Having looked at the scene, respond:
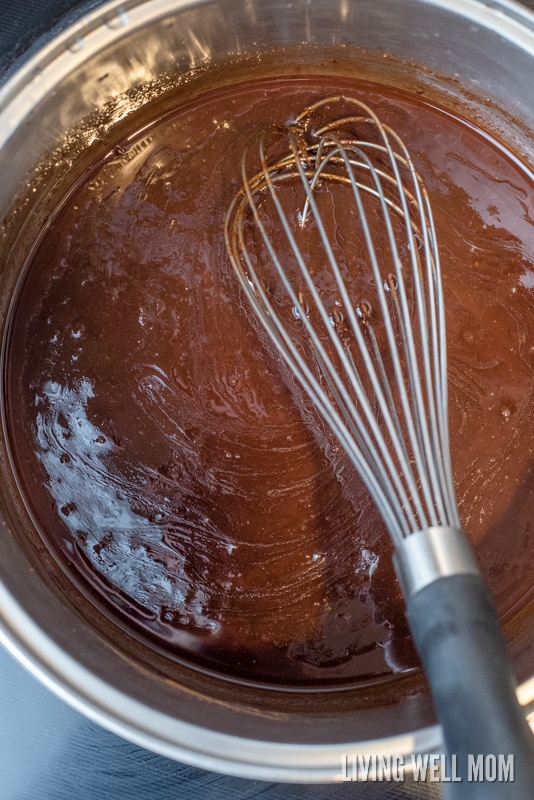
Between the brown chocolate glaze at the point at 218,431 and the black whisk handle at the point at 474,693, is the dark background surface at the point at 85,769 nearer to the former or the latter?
the brown chocolate glaze at the point at 218,431

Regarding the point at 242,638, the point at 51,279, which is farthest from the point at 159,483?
the point at 51,279

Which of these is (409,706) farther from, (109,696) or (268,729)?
(109,696)

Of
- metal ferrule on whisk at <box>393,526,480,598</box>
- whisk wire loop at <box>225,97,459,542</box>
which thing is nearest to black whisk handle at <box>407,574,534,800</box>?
metal ferrule on whisk at <box>393,526,480,598</box>

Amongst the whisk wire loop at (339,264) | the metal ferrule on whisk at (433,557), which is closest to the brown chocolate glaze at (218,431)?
the whisk wire loop at (339,264)

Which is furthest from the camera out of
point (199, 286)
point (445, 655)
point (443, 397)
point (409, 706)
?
point (199, 286)

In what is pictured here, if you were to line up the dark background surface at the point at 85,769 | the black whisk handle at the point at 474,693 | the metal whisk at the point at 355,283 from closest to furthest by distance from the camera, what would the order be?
the black whisk handle at the point at 474,693
the metal whisk at the point at 355,283
the dark background surface at the point at 85,769

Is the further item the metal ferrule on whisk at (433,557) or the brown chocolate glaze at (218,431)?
the brown chocolate glaze at (218,431)

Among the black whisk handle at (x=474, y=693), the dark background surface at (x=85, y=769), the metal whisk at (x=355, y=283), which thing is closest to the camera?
the black whisk handle at (x=474, y=693)
